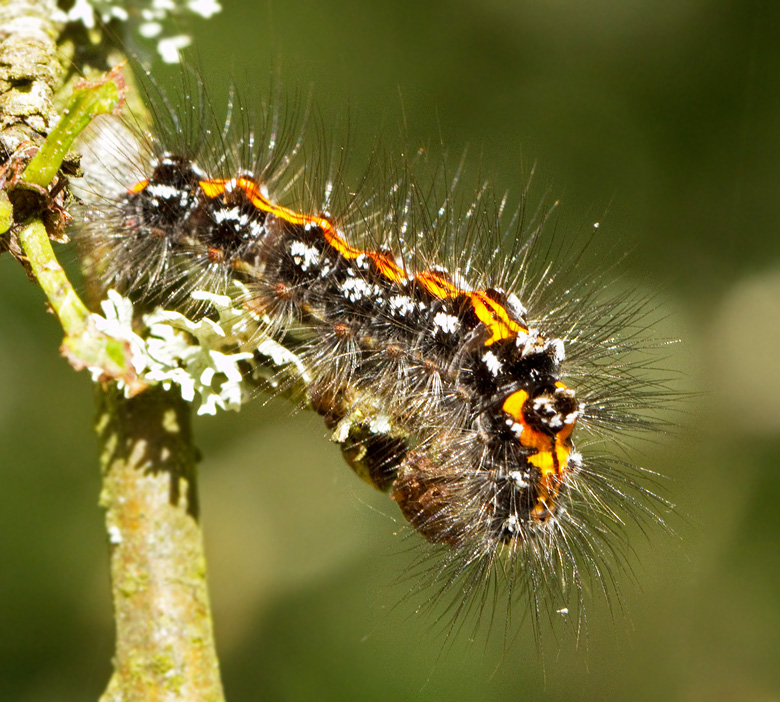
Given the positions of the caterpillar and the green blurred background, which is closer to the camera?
the caterpillar

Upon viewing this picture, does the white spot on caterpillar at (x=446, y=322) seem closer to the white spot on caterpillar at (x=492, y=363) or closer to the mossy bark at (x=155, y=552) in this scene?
the white spot on caterpillar at (x=492, y=363)

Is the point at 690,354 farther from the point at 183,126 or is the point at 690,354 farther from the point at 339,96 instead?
the point at 183,126

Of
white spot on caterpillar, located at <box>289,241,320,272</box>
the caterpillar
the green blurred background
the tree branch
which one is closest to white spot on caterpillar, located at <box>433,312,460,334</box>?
the caterpillar

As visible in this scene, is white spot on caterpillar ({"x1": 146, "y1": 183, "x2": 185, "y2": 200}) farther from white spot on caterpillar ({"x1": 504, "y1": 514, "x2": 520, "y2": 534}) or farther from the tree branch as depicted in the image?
white spot on caterpillar ({"x1": 504, "y1": 514, "x2": 520, "y2": 534})

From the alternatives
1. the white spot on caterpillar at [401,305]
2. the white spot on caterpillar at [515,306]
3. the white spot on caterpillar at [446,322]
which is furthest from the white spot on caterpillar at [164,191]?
the white spot on caterpillar at [515,306]

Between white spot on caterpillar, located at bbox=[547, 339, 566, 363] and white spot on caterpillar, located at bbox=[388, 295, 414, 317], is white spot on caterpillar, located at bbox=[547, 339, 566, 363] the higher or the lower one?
the higher one

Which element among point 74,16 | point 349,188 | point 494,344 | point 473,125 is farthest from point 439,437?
point 473,125

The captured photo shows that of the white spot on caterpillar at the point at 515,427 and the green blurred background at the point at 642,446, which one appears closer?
the white spot on caterpillar at the point at 515,427
